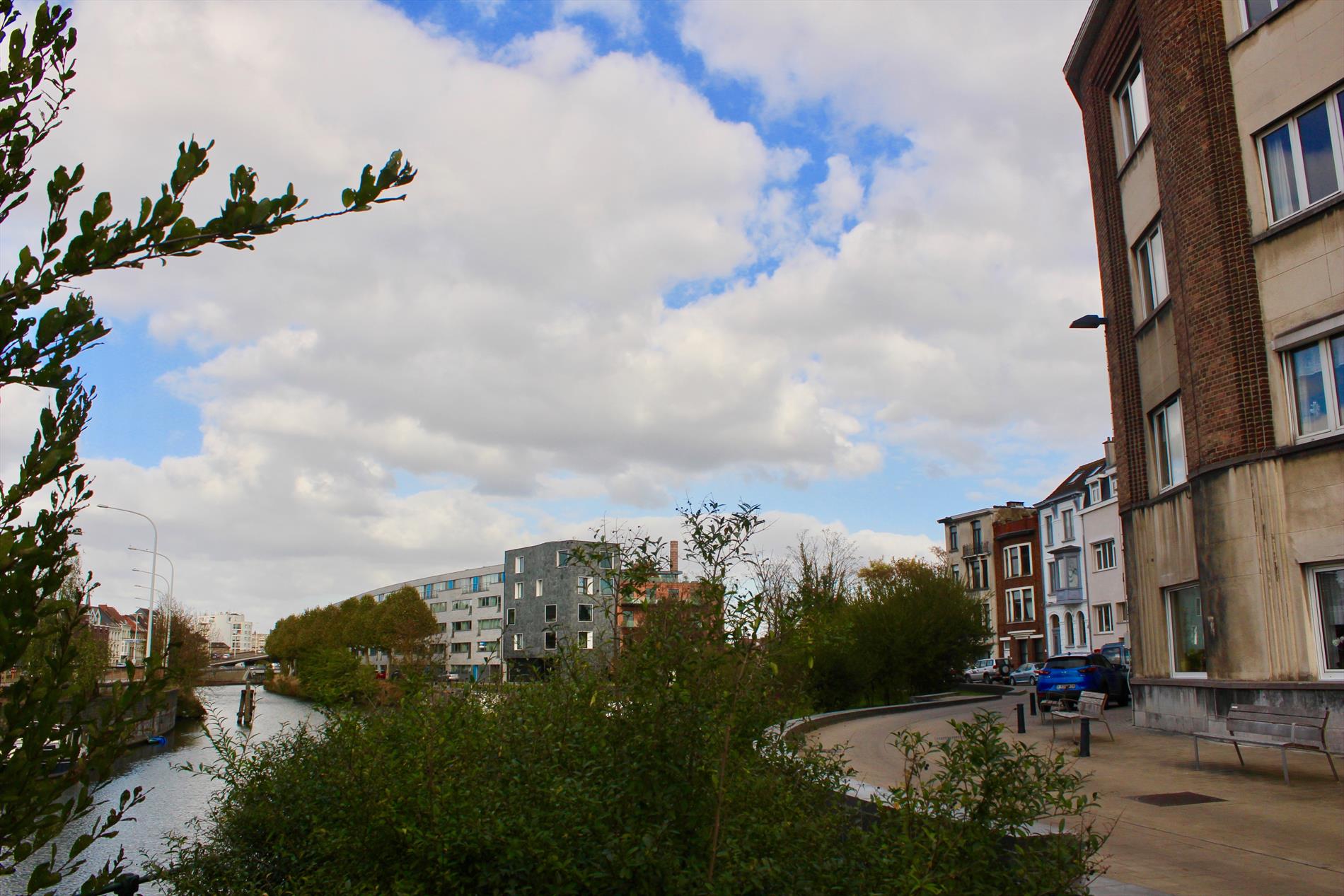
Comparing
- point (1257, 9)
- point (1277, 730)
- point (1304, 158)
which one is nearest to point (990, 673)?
point (1304, 158)

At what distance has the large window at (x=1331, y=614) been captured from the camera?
14.5 metres

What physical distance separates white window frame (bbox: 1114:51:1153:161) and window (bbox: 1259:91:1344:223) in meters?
3.87

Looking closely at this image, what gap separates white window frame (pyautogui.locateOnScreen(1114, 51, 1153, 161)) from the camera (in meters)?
20.4

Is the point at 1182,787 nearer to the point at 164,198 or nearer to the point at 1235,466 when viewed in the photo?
the point at 1235,466

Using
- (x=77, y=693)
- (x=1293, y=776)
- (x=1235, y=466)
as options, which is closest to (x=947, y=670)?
(x=1235, y=466)

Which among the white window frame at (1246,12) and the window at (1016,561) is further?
the window at (1016,561)

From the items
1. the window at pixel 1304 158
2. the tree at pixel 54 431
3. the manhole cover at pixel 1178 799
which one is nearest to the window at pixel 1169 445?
the window at pixel 1304 158

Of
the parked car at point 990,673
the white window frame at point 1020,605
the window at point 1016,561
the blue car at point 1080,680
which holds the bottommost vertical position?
the parked car at point 990,673

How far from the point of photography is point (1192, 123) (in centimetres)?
1722

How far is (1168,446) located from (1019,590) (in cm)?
5311

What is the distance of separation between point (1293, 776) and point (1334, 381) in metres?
6.05

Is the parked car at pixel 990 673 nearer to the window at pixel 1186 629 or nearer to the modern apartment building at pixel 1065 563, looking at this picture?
the modern apartment building at pixel 1065 563

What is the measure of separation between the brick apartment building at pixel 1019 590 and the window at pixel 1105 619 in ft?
39.3

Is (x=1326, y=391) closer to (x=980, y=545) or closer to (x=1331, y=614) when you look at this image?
(x=1331, y=614)
